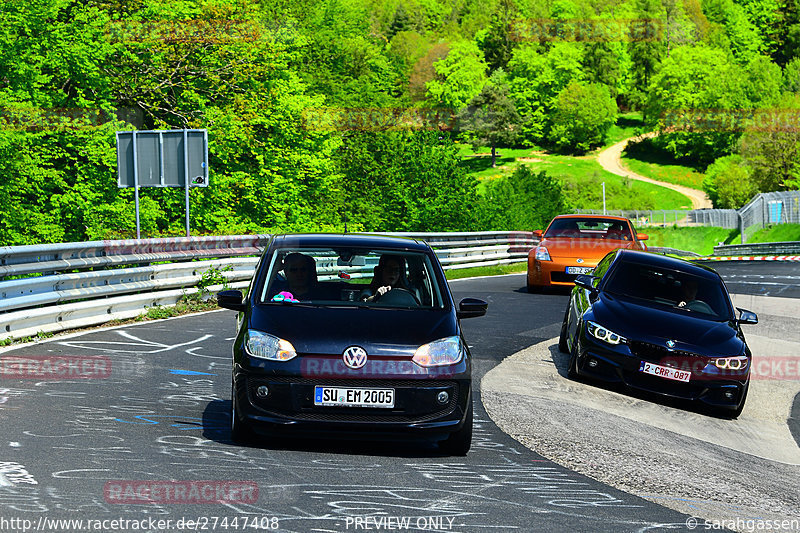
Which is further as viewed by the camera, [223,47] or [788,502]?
[223,47]

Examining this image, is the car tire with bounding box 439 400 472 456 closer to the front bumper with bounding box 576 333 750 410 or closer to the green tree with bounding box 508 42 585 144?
the front bumper with bounding box 576 333 750 410

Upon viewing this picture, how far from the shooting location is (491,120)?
133m

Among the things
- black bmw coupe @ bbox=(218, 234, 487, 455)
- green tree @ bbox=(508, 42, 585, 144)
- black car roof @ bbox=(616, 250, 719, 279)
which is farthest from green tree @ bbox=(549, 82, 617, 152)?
black bmw coupe @ bbox=(218, 234, 487, 455)

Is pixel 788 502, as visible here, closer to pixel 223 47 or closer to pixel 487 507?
pixel 487 507

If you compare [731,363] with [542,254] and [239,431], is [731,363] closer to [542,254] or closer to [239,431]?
[239,431]

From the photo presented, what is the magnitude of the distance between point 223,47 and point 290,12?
3464 cm

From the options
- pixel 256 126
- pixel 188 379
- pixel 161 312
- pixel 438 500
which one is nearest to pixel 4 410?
pixel 188 379

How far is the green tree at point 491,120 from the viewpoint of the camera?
13312 cm

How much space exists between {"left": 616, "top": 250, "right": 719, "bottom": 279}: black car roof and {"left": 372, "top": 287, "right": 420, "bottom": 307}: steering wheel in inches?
201

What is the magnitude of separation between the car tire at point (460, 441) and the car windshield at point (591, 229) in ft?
47.7

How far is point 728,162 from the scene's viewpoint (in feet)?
373

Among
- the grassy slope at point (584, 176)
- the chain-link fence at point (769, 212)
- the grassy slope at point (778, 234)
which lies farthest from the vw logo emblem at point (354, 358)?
the grassy slope at point (584, 176)

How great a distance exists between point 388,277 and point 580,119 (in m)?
133

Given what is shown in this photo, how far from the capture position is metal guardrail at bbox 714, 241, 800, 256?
49.0 metres
